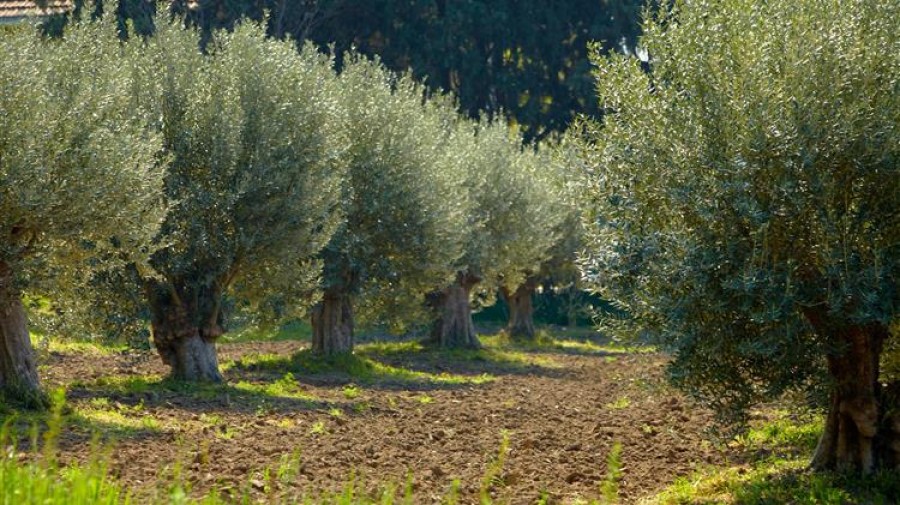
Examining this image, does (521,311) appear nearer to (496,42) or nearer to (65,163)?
(496,42)

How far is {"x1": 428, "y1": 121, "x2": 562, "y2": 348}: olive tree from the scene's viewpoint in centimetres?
4128

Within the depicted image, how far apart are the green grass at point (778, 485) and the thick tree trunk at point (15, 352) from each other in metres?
8.56

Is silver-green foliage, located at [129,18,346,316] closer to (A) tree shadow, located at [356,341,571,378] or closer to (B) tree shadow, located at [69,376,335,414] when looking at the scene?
(B) tree shadow, located at [69,376,335,414]

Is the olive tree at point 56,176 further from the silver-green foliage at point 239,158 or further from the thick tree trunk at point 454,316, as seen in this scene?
the thick tree trunk at point 454,316

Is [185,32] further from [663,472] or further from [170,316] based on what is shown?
[663,472]

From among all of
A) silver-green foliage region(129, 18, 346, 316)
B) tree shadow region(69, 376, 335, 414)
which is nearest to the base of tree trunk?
tree shadow region(69, 376, 335, 414)

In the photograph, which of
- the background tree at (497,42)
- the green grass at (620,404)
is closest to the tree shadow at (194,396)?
the green grass at (620,404)

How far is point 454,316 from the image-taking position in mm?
42781

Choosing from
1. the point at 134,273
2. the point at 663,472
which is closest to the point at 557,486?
the point at 663,472

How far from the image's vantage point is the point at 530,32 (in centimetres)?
6053

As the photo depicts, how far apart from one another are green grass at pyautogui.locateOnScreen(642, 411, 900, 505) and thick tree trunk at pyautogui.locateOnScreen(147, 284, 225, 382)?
1077cm

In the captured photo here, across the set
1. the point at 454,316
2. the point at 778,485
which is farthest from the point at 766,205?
the point at 454,316

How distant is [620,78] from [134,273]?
37.7 ft

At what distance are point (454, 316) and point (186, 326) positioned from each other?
705 inches
